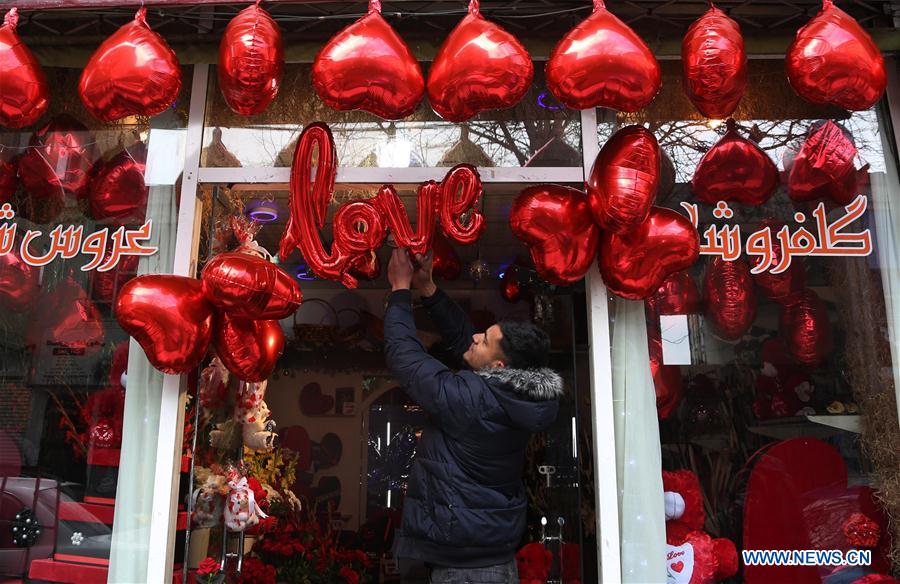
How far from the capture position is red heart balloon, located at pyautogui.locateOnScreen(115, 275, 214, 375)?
2.34 m

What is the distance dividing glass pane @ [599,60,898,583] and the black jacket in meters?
0.70

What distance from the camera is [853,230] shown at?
9.55 feet

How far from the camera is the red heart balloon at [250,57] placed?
221cm

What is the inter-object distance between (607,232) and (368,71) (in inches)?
41.1

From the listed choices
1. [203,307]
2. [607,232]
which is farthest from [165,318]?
[607,232]

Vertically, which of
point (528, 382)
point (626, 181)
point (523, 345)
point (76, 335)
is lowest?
point (528, 382)

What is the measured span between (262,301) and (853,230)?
2461mm

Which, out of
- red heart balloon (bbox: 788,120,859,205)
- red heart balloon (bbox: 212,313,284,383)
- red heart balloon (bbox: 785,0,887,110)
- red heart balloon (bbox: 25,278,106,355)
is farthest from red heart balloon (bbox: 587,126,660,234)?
red heart balloon (bbox: 25,278,106,355)

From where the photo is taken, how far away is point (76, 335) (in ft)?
9.90

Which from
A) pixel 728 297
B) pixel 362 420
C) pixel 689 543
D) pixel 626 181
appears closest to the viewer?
pixel 626 181

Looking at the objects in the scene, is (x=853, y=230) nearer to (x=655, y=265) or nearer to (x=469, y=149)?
(x=655, y=265)

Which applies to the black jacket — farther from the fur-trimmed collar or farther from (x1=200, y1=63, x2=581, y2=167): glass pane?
(x1=200, y1=63, x2=581, y2=167): glass pane

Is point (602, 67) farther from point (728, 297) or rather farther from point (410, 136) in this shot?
point (728, 297)

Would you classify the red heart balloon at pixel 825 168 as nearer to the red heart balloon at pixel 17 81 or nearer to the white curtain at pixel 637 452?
the white curtain at pixel 637 452
